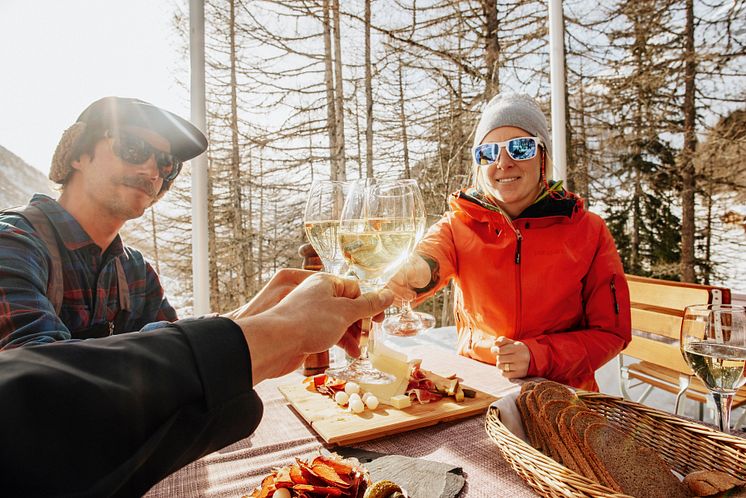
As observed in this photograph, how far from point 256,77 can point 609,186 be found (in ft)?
11.3

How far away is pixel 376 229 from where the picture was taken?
661 mm

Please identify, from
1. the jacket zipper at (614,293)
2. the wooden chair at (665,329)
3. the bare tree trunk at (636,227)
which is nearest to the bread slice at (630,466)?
the jacket zipper at (614,293)

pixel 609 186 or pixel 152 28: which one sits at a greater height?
pixel 152 28

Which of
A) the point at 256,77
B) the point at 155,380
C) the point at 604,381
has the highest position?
the point at 256,77

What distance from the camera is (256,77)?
3.75 metres

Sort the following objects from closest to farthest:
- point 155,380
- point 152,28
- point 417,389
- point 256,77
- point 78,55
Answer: point 155,380 < point 417,389 < point 78,55 < point 152,28 < point 256,77

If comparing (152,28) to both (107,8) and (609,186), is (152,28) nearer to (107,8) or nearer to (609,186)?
(107,8)

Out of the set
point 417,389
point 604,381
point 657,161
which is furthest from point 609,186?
point 417,389

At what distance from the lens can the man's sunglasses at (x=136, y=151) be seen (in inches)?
58.4

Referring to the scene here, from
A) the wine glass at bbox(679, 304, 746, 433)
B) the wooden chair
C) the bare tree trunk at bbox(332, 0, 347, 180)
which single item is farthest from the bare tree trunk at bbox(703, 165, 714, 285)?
the wine glass at bbox(679, 304, 746, 433)

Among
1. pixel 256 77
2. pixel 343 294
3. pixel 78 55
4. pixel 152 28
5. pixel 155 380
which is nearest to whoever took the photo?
pixel 155 380

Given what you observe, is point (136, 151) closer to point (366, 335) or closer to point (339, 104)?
point (366, 335)

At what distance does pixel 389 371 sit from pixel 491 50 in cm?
401

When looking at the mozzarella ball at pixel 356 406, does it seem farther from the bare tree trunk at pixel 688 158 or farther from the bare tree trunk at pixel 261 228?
the bare tree trunk at pixel 688 158
